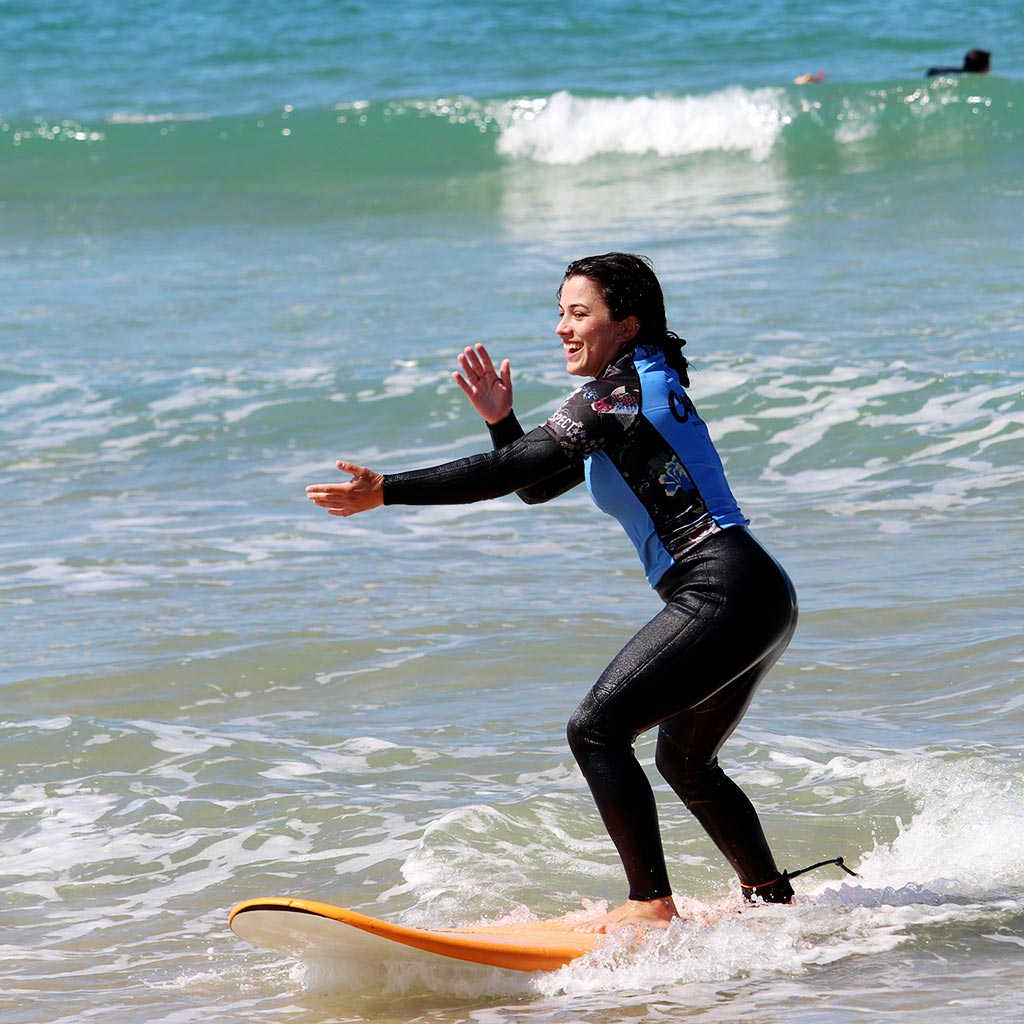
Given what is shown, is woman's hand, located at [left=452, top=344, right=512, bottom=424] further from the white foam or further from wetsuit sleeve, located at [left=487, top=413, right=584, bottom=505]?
the white foam

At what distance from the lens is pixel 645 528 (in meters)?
4.09

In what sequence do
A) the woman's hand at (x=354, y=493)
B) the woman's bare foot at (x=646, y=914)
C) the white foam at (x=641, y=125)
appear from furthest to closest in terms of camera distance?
the white foam at (x=641, y=125) < the woman's bare foot at (x=646, y=914) < the woman's hand at (x=354, y=493)

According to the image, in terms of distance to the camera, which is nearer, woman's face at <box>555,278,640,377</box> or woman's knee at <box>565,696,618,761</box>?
woman's knee at <box>565,696,618,761</box>

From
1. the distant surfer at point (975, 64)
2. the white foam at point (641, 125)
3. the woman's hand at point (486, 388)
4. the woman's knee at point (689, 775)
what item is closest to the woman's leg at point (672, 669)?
the woman's knee at point (689, 775)

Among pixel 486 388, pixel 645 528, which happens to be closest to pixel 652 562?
pixel 645 528

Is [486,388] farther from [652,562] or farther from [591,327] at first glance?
[652,562]

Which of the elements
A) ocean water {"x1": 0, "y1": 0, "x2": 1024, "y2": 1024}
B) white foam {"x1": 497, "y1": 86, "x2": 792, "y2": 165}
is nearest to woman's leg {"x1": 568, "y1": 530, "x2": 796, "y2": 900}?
ocean water {"x1": 0, "y1": 0, "x2": 1024, "y2": 1024}

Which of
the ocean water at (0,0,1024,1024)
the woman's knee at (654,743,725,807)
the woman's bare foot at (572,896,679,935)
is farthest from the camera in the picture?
the ocean water at (0,0,1024,1024)

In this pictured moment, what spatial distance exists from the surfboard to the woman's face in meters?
1.49

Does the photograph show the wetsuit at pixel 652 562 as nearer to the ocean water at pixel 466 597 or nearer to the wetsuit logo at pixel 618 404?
the wetsuit logo at pixel 618 404

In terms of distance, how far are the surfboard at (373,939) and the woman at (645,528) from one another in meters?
0.16

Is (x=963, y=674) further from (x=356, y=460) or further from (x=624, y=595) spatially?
(x=356, y=460)

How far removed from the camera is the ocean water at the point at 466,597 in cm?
442

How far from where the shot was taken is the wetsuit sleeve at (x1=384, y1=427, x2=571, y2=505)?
3.85 meters
